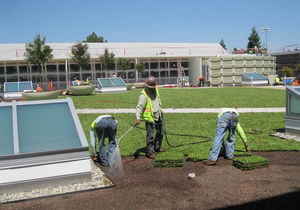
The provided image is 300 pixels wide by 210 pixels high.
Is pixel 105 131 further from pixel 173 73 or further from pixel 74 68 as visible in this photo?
pixel 173 73

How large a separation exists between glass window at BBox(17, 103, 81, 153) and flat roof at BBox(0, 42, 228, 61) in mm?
33328

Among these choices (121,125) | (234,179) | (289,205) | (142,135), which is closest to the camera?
(289,205)

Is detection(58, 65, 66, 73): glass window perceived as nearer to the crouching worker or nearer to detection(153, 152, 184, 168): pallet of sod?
the crouching worker

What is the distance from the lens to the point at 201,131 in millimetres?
9578

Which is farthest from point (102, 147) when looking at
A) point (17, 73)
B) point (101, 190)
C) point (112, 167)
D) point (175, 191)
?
point (17, 73)

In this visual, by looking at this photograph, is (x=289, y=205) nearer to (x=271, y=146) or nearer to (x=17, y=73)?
(x=271, y=146)

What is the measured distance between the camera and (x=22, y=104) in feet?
20.0

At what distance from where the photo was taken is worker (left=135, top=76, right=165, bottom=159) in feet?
22.0

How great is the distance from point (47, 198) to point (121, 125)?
612 centimetres

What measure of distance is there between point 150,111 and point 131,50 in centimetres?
4058

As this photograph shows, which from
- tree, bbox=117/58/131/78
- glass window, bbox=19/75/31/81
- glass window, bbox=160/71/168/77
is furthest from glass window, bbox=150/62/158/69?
glass window, bbox=19/75/31/81

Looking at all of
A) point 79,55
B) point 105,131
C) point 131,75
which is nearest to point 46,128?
point 105,131

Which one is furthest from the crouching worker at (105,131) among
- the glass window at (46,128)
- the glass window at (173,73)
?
the glass window at (173,73)

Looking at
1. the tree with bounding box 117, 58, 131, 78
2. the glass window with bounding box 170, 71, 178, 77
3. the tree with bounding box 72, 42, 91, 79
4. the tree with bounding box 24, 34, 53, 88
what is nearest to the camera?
the tree with bounding box 24, 34, 53, 88
